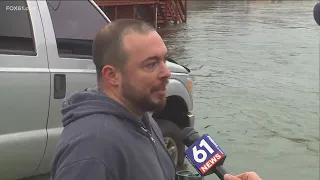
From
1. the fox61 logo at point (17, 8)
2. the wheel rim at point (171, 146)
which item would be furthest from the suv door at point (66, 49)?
the wheel rim at point (171, 146)

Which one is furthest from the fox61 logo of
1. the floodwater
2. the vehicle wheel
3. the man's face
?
the floodwater

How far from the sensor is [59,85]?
12.9 ft

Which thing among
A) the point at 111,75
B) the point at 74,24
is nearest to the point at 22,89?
the point at 74,24

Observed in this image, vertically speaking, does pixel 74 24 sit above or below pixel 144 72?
below

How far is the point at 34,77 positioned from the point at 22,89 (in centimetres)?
14

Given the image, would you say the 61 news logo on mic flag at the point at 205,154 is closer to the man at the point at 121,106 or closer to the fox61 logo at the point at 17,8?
the man at the point at 121,106

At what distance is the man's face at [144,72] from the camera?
160cm

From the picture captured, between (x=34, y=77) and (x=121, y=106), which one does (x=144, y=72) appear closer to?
(x=121, y=106)

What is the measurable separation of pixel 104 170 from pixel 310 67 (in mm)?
12743

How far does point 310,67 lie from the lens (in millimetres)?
13383

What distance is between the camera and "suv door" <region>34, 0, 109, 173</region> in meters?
3.92

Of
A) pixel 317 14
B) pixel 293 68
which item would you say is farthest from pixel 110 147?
pixel 293 68

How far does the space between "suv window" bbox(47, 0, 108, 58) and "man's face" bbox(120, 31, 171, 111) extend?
8.29 feet

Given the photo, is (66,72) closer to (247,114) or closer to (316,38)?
(247,114)
